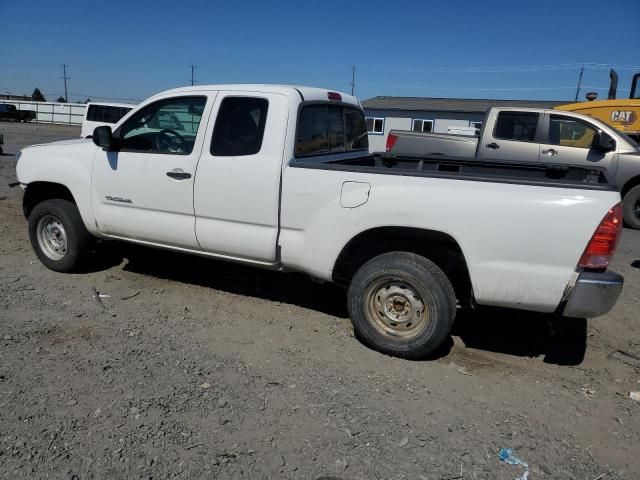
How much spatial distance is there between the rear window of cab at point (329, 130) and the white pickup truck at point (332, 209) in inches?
0.9

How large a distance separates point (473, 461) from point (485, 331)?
1882 mm

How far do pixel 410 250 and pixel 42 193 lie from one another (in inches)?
154

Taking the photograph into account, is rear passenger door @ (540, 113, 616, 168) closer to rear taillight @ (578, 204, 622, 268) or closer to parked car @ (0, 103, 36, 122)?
rear taillight @ (578, 204, 622, 268)

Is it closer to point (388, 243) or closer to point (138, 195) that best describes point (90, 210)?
point (138, 195)

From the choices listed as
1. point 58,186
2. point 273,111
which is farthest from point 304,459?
point 58,186

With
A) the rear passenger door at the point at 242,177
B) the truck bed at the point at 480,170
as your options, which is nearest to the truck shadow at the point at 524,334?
the truck bed at the point at 480,170

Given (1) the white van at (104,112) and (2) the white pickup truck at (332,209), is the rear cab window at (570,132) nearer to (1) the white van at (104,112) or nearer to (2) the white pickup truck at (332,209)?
(2) the white pickup truck at (332,209)

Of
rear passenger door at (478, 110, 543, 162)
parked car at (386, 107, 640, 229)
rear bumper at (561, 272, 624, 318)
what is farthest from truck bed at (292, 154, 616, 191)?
rear passenger door at (478, 110, 543, 162)

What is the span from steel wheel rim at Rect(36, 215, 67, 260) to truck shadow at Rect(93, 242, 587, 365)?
0.39 meters

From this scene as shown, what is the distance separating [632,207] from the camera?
29.7ft

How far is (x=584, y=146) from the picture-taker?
888 centimetres

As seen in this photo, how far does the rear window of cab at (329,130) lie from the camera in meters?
4.29

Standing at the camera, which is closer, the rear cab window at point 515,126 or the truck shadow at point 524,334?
the truck shadow at point 524,334

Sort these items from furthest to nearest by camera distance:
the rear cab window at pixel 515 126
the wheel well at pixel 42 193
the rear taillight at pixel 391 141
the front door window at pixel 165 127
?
the rear taillight at pixel 391 141, the rear cab window at pixel 515 126, the wheel well at pixel 42 193, the front door window at pixel 165 127
